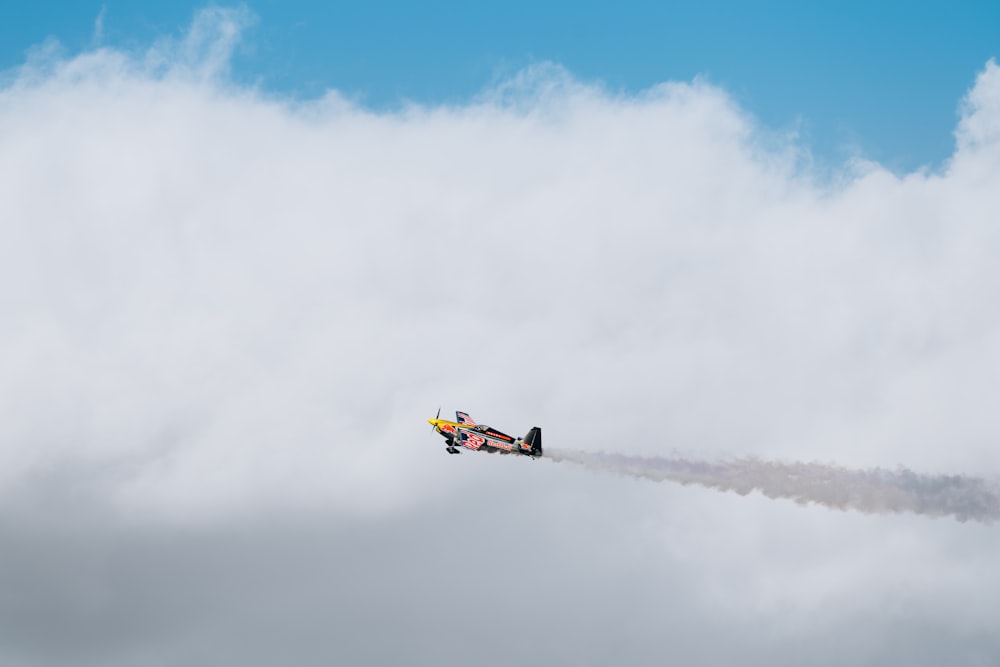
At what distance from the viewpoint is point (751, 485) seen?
141 meters

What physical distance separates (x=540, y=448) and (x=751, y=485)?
30.4 meters

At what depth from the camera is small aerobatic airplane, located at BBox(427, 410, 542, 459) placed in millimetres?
155375

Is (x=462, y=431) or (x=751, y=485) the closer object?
(x=751, y=485)

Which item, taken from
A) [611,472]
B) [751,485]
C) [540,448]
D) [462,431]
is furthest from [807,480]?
[462,431]

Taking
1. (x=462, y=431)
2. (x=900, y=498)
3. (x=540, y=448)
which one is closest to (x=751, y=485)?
(x=900, y=498)

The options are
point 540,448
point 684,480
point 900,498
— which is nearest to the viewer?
point 900,498

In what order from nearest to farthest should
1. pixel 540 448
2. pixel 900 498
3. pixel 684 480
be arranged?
pixel 900 498, pixel 684 480, pixel 540 448

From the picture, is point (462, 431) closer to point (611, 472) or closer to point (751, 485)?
point (611, 472)

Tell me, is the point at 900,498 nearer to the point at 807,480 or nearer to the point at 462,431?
the point at 807,480

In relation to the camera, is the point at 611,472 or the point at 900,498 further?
the point at 611,472

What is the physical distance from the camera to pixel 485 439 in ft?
516

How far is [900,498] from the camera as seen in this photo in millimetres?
133250

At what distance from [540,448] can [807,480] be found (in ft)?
121

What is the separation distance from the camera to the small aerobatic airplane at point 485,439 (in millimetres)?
155375
